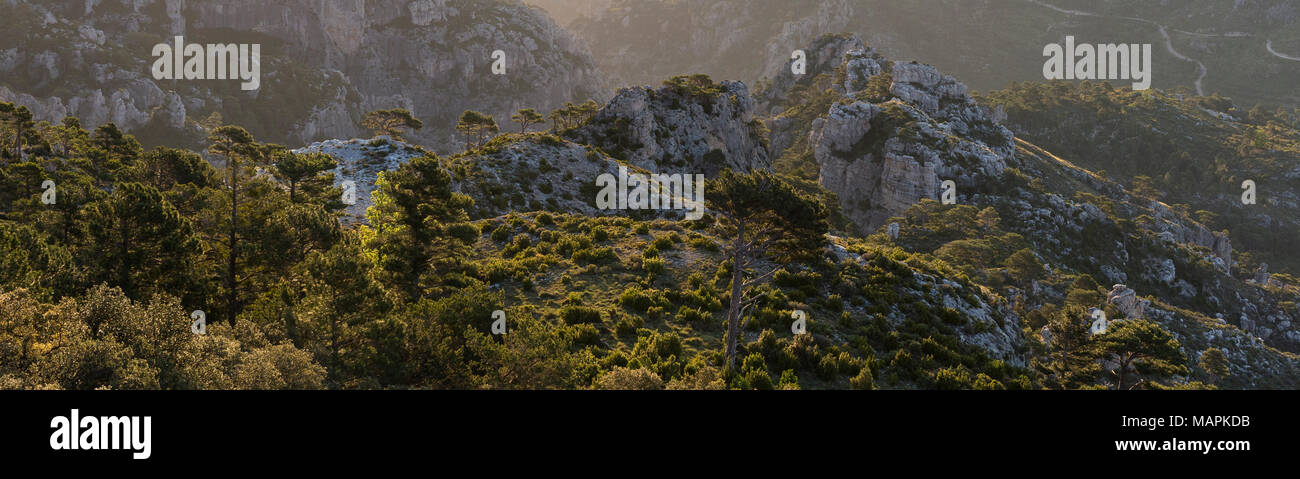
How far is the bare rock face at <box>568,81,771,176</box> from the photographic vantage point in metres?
73.5

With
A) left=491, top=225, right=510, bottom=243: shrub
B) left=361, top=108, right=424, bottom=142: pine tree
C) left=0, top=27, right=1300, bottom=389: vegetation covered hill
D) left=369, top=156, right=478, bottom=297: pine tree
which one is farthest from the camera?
left=361, top=108, right=424, bottom=142: pine tree

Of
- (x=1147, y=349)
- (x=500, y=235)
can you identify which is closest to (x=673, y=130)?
(x=500, y=235)

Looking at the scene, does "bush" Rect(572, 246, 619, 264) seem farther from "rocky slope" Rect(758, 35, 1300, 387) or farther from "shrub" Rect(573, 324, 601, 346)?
"rocky slope" Rect(758, 35, 1300, 387)

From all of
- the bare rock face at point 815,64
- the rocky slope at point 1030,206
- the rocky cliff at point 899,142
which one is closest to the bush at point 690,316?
the rocky slope at point 1030,206

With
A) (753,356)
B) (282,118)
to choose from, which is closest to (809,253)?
(753,356)

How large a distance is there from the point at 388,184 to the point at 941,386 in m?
26.5

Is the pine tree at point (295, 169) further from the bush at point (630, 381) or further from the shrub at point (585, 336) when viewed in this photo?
the bush at point (630, 381)

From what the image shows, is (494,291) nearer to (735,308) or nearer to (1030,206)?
(735,308)

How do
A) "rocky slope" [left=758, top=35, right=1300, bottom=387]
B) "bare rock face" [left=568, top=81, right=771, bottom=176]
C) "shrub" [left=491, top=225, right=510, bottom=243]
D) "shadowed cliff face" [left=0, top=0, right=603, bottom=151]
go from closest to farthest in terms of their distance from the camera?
"shrub" [left=491, top=225, right=510, bottom=243] → "bare rock face" [left=568, top=81, right=771, bottom=176] → "rocky slope" [left=758, top=35, right=1300, bottom=387] → "shadowed cliff face" [left=0, top=0, right=603, bottom=151]

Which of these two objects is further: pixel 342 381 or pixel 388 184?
pixel 388 184

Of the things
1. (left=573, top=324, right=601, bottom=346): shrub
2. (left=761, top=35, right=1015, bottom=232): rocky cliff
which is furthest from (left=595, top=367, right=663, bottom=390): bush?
(left=761, top=35, right=1015, bottom=232): rocky cliff

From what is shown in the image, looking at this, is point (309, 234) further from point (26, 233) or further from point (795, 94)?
point (795, 94)

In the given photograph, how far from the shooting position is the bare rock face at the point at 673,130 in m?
73.5

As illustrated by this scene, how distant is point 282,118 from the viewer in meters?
160
